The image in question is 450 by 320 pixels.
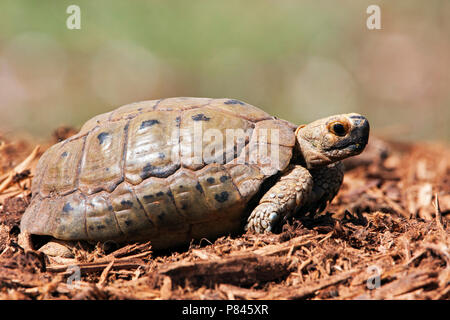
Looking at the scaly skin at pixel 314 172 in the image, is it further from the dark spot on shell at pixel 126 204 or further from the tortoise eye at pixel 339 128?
the dark spot on shell at pixel 126 204

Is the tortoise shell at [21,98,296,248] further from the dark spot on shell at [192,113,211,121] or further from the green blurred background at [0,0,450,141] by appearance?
the green blurred background at [0,0,450,141]

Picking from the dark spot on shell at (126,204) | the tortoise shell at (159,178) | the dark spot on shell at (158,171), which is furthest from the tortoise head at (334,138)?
the dark spot on shell at (126,204)

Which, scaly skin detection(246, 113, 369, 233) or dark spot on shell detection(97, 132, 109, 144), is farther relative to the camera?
dark spot on shell detection(97, 132, 109, 144)

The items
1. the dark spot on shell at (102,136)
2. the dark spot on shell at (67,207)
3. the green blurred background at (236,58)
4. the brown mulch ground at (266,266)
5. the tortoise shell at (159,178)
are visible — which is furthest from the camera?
the green blurred background at (236,58)

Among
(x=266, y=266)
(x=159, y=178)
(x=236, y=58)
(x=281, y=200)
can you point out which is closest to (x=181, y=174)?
(x=159, y=178)

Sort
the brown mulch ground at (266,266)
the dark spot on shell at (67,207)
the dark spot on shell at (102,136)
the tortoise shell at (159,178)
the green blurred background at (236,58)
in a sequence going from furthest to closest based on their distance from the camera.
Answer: the green blurred background at (236,58) → the dark spot on shell at (102,136) → the dark spot on shell at (67,207) → the tortoise shell at (159,178) → the brown mulch ground at (266,266)

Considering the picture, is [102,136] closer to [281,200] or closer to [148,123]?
[148,123]

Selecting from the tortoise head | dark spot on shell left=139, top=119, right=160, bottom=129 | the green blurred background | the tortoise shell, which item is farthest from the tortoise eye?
the green blurred background
